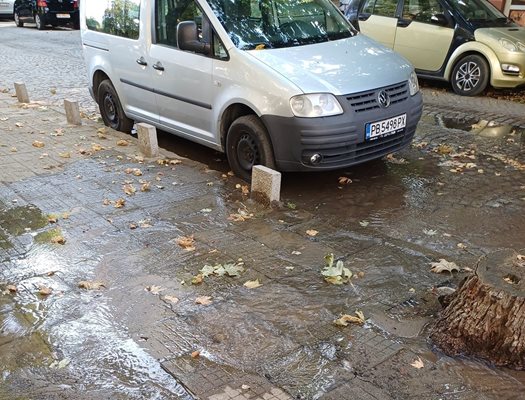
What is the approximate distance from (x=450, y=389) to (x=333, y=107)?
9.44 feet

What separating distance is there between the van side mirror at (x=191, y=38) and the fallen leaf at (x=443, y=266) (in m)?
3.21

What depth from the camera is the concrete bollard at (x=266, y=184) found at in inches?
200

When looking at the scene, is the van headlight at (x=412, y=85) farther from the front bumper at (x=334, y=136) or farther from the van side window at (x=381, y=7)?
the van side window at (x=381, y=7)

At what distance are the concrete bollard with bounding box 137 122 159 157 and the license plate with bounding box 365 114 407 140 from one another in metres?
2.66

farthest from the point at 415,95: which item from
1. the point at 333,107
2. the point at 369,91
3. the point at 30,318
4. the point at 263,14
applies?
the point at 30,318

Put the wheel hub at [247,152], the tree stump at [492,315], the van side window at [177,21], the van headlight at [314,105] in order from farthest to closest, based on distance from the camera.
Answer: the van side window at [177,21] < the wheel hub at [247,152] < the van headlight at [314,105] < the tree stump at [492,315]

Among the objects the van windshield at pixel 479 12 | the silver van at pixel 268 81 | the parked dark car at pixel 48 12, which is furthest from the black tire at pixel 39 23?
the van windshield at pixel 479 12

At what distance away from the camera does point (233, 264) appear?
415 cm

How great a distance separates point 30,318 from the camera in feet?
11.6

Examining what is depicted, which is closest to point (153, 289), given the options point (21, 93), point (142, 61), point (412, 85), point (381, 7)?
point (412, 85)

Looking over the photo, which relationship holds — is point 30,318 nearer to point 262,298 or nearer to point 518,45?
point 262,298

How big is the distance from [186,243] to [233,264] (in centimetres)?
51

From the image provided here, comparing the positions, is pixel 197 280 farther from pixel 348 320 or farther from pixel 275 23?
pixel 275 23

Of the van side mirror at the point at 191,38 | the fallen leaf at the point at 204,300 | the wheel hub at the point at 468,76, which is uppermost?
the van side mirror at the point at 191,38
